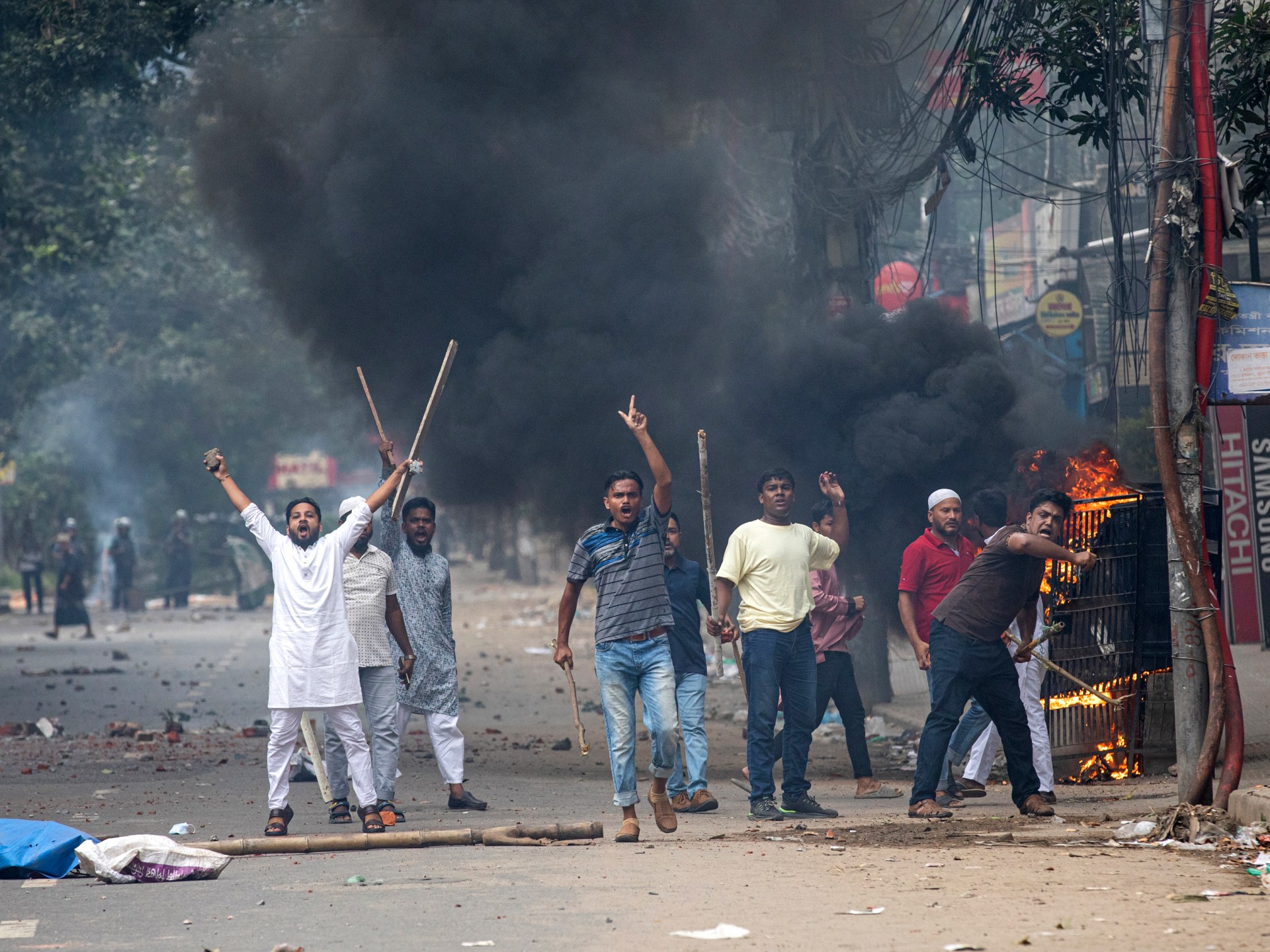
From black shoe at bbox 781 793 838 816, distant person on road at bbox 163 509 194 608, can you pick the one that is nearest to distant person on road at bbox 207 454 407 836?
black shoe at bbox 781 793 838 816

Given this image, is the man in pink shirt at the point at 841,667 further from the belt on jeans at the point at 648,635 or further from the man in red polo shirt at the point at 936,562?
the belt on jeans at the point at 648,635

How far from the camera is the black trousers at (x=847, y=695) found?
796 centimetres

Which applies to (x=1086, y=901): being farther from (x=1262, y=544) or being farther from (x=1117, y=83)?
(x=1262, y=544)

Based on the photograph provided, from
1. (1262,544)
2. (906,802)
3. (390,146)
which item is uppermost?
(390,146)

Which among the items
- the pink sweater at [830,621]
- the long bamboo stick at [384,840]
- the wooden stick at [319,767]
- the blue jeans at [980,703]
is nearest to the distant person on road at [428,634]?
the wooden stick at [319,767]

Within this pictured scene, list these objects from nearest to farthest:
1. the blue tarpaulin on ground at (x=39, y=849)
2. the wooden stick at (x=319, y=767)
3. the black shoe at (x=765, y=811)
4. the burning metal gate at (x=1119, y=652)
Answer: the blue tarpaulin on ground at (x=39, y=849)
the black shoe at (x=765, y=811)
the wooden stick at (x=319, y=767)
the burning metal gate at (x=1119, y=652)

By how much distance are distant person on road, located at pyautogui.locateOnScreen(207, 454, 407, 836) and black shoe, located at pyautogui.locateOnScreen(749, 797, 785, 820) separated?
181 cm

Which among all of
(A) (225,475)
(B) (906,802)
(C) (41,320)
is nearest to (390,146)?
(A) (225,475)

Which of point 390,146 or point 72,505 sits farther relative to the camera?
point 72,505

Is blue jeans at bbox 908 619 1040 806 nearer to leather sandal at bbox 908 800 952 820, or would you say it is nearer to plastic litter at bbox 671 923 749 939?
leather sandal at bbox 908 800 952 820

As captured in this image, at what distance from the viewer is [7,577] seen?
128ft

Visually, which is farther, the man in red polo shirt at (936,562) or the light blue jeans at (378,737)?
the man in red polo shirt at (936,562)

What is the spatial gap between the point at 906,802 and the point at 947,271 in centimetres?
2052

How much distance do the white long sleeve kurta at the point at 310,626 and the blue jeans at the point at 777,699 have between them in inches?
76.2
